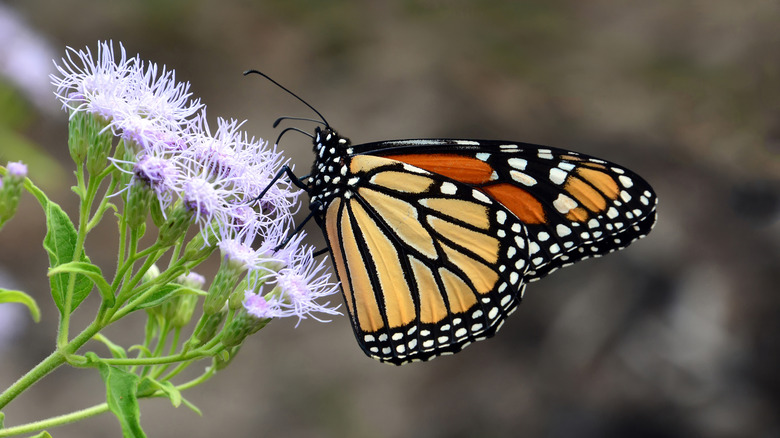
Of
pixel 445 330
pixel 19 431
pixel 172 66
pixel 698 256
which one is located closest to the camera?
pixel 19 431

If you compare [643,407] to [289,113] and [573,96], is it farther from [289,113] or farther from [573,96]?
[289,113]

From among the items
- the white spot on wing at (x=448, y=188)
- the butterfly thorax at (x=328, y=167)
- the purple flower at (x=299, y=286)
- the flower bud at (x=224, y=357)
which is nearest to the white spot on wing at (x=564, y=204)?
the white spot on wing at (x=448, y=188)

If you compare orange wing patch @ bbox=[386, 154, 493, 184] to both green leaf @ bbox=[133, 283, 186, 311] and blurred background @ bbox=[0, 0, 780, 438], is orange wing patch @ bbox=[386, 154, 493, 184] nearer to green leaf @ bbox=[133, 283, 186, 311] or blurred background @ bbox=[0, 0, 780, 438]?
green leaf @ bbox=[133, 283, 186, 311]

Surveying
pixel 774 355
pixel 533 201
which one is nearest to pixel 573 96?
pixel 774 355

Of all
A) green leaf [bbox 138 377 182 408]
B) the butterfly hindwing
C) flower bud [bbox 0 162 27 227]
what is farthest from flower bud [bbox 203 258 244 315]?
the butterfly hindwing

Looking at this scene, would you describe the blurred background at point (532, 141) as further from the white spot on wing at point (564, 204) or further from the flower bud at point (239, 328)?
the white spot on wing at point (564, 204)

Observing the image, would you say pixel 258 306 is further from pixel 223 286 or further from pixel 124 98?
pixel 124 98
